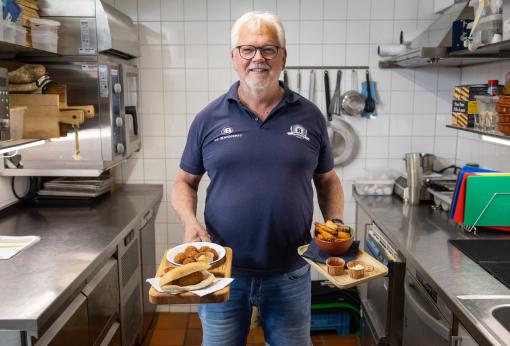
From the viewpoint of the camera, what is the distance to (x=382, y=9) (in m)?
2.99

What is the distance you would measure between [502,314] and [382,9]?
2128 millimetres

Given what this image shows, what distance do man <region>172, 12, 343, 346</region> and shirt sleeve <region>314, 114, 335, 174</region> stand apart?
59 millimetres

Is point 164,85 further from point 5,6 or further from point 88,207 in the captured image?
point 5,6

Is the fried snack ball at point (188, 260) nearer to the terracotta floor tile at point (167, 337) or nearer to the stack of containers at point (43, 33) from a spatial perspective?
the stack of containers at point (43, 33)

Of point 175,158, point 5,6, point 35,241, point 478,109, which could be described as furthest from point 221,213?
point 175,158

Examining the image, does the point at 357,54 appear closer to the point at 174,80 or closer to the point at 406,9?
the point at 406,9

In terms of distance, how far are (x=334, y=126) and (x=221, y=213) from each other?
5.50 feet

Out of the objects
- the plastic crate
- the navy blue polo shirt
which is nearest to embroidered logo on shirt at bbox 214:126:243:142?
the navy blue polo shirt

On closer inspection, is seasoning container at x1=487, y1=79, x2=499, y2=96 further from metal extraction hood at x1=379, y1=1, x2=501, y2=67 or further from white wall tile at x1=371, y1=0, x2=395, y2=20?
white wall tile at x1=371, y1=0, x2=395, y2=20

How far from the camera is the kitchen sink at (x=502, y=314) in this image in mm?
1343

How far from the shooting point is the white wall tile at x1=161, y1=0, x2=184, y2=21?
2.98 meters

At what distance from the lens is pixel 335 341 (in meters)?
2.89

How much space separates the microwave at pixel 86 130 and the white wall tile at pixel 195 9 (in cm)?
64

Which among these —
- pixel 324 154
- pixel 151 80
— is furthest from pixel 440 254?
pixel 151 80
